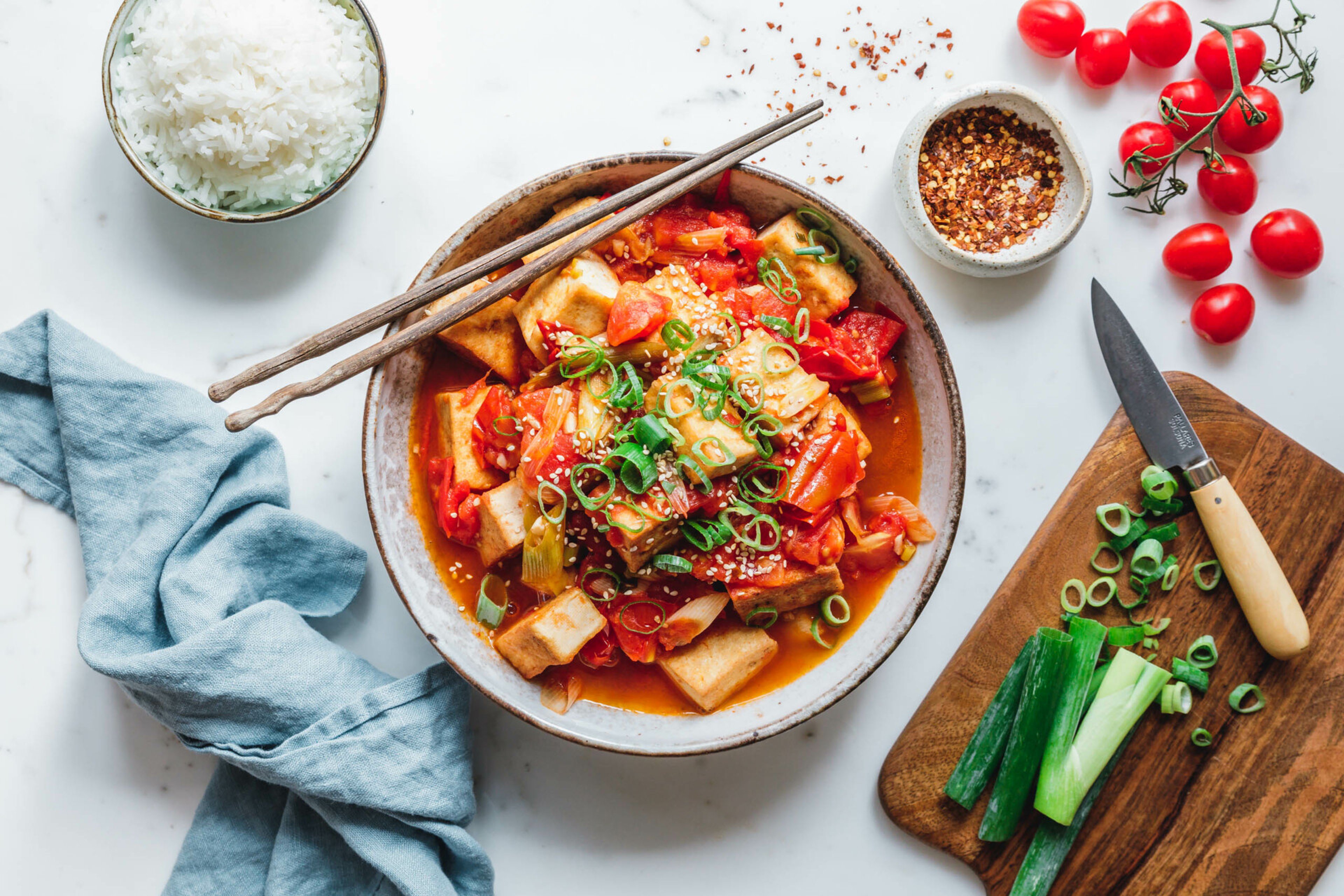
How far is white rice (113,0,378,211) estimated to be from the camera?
103 inches

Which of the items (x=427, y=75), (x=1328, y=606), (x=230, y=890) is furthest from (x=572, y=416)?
(x=1328, y=606)

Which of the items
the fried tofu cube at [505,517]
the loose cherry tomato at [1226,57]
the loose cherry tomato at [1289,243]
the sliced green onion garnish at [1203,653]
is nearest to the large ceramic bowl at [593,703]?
the fried tofu cube at [505,517]

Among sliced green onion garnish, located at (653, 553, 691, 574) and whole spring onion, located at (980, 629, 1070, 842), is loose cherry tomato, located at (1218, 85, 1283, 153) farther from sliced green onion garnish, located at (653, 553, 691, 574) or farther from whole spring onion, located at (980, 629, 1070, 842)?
sliced green onion garnish, located at (653, 553, 691, 574)

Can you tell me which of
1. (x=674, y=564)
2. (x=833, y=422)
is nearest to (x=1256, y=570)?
(x=833, y=422)

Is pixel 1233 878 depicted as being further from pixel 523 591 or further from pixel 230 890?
pixel 230 890

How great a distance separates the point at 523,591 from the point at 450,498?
380 mm

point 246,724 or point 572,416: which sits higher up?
point 572,416

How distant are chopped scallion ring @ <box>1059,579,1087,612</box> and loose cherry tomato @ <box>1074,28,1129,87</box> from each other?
175 centimetres

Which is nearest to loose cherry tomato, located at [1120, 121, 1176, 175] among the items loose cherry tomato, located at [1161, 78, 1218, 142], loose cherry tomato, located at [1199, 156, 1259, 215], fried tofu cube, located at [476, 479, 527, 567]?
loose cherry tomato, located at [1161, 78, 1218, 142]

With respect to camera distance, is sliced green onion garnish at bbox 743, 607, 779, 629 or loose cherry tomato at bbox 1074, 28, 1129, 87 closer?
sliced green onion garnish at bbox 743, 607, 779, 629

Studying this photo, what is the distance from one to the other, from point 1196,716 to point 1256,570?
1.78ft

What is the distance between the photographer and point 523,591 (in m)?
→ 2.71

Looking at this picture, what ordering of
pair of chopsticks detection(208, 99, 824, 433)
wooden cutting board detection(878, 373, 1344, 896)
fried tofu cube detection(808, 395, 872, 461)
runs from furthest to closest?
1. wooden cutting board detection(878, 373, 1344, 896)
2. fried tofu cube detection(808, 395, 872, 461)
3. pair of chopsticks detection(208, 99, 824, 433)

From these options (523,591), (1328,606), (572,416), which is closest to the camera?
(572,416)
